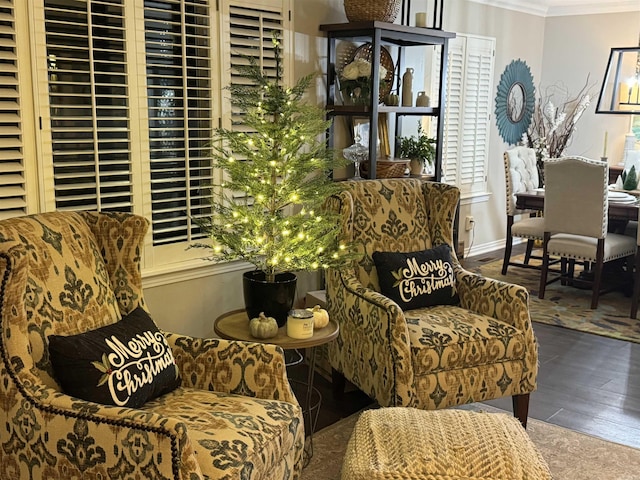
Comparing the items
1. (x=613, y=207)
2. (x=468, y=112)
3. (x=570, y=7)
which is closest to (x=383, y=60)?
(x=468, y=112)

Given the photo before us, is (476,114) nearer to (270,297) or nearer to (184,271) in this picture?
(184,271)

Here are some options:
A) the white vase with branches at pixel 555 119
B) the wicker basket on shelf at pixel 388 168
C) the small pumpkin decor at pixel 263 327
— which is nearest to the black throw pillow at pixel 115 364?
the small pumpkin decor at pixel 263 327

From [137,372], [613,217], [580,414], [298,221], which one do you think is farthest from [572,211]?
[137,372]

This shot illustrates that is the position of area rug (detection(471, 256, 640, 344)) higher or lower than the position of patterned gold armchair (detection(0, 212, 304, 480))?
lower

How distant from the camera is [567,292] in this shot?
17.7ft

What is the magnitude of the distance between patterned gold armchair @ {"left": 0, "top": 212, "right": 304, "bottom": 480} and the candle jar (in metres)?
0.34

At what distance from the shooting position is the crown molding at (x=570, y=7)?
6.69 m

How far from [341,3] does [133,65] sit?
161 cm

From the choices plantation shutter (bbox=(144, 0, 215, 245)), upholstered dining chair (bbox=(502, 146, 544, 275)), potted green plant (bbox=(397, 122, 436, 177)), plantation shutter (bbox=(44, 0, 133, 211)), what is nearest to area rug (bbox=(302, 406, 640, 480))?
plantation shutter (bbox=(144, 0, 215, 245))

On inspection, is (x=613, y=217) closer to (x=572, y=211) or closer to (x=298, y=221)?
(x=572, y=211)

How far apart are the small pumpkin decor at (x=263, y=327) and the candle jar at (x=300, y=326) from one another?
0.19 ft

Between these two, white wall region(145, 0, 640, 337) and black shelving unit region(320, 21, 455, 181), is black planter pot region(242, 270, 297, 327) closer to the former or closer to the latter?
black shelving unit region(320, 21, 455, 181)

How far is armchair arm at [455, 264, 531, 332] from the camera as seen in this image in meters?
3.00

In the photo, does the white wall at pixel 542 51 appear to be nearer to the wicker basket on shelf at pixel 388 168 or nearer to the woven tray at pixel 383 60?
the woven tray at pixel 383 60
